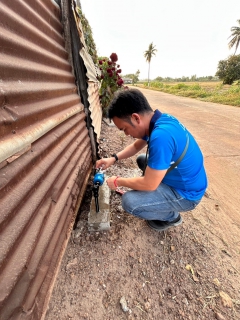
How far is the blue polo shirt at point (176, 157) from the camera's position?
55.5 inches

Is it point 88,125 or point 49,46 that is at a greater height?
point 49,46

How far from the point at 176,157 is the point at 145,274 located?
113 centimetres

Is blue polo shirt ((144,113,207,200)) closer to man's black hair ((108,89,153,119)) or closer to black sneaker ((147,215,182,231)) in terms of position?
man's black hair ((108,89,153,119))

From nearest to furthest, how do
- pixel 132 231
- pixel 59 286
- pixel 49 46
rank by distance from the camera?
pixel 59 286
pixel 49 46
pixel 132 231

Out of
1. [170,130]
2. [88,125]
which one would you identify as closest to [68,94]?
[88,125]

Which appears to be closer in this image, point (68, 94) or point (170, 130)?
point (170, 130)

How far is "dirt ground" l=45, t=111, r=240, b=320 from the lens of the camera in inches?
57.0

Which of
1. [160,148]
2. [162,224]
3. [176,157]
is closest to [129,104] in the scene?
[160,148]

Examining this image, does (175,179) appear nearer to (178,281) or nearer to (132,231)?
(132,231)

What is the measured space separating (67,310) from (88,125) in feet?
7.02

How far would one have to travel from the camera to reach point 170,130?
4.74 ft

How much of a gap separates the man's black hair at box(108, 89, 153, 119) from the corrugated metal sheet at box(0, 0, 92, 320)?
544 mm

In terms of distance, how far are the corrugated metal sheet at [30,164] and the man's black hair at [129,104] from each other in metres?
0.54

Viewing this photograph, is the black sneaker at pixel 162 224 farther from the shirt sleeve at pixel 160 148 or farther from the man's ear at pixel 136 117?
the man's ear at pixel 136 117
